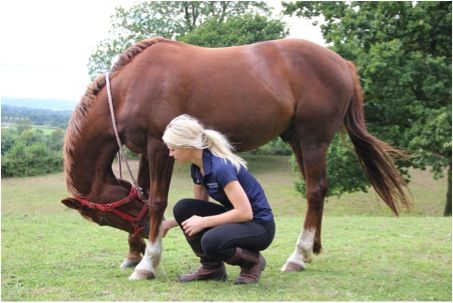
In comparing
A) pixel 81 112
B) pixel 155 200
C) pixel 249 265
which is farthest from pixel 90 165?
pixel 249 265

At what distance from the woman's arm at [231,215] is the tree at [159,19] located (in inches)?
908

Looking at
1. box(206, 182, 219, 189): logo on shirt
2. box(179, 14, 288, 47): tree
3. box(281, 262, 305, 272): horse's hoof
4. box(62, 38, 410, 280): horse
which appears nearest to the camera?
box(206, 182, 219, 189): logo on shirt

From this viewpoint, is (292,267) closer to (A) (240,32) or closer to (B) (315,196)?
(B) (315,196)

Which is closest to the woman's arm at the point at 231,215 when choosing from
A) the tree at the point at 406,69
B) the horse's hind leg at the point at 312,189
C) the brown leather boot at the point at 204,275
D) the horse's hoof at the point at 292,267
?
the brown leather boot at the point at 204,275

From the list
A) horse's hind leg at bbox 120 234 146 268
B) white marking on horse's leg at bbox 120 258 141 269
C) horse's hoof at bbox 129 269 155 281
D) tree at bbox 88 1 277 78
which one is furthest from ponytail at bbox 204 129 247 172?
tree at bbox 88 1 277 78

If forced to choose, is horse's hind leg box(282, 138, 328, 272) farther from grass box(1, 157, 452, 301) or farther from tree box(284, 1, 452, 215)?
tree box(284, 1, 452, 215)

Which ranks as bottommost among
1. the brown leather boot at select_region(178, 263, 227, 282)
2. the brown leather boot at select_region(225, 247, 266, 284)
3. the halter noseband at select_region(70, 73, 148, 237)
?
the brown leather boot at select_region(178, 263, 227, 282)

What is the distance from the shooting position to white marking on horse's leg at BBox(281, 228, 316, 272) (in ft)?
15.0

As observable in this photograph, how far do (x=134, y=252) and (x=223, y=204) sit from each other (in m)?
1.27

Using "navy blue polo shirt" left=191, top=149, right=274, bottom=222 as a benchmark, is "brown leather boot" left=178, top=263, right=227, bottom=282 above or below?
below

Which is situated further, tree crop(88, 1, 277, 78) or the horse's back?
tree crop(88, 1, 277, 78)

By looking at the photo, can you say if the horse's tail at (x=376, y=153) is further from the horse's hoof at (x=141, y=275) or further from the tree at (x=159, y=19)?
the tree at (x=159, y=19)

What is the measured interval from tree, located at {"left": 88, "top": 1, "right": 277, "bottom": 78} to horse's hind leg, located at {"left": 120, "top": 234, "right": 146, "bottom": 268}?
72.5 ft

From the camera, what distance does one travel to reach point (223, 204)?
3918 millimetres
